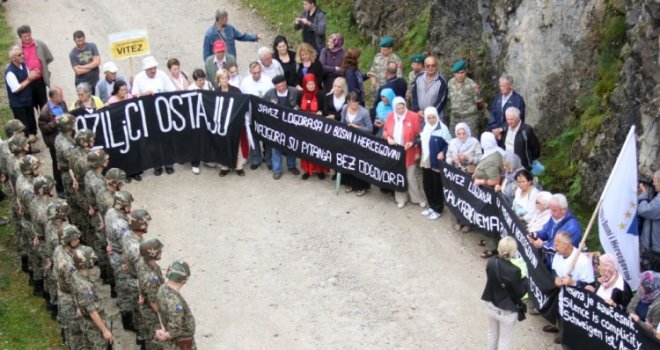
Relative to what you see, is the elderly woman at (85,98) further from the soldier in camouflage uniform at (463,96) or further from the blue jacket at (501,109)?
the blue jacket at (501,109)

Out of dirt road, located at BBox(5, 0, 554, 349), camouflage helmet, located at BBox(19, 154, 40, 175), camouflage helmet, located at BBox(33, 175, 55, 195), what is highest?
camouflage helmet, located at BBox(19, 154, 40, 175)

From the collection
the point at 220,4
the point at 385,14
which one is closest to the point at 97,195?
the point at 385,14

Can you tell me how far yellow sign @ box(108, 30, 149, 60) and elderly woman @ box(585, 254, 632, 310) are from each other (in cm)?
968

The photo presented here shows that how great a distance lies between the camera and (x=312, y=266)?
14.9m

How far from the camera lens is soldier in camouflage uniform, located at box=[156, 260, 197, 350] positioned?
11062mm

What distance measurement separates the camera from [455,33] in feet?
63.0

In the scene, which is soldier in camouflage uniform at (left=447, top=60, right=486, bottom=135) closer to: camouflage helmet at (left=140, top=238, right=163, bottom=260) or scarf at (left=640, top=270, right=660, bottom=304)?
scarf at (left=640, top=270, right=660, bottom=304)

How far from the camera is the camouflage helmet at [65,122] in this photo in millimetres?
15016

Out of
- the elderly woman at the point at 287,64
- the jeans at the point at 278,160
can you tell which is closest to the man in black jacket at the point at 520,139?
the jeans at the point at 278,160

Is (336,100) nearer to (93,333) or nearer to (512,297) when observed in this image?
(512,297)

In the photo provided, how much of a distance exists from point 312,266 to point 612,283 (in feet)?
15.9

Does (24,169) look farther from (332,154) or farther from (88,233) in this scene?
(332,154)

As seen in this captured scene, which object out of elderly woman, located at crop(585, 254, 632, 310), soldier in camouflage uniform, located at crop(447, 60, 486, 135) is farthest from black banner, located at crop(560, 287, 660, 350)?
soldier in camouflage uniform, located at crop(447, 60, 486, 135)

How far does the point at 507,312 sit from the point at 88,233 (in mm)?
6820
